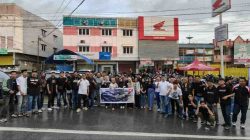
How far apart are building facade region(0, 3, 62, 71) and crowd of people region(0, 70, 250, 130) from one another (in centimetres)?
2414

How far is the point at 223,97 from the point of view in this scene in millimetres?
13203

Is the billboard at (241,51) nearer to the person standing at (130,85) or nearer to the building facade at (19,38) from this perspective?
the building facade at (19,38)

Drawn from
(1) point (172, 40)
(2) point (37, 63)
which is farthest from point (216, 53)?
(2) point (37, 63)

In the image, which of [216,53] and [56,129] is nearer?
[56,129]

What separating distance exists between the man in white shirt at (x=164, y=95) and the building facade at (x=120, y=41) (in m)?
35.0

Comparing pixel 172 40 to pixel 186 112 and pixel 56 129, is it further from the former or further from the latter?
pixel 56 129

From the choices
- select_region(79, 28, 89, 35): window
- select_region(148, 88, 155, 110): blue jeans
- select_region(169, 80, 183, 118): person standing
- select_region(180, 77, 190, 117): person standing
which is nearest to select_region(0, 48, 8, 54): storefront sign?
select_region(79, 28, 89, 35): window

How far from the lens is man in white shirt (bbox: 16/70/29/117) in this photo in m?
14.3

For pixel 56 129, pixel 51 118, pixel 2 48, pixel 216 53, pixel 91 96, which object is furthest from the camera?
pixel 216 53

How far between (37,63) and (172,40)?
759 inches

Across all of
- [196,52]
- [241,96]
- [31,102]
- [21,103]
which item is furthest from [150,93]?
[196,52]

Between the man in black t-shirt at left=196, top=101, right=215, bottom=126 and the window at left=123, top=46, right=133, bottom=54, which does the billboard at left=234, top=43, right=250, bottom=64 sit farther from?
the man in black t-shirt at left=196, top=101, right=215, bottom=126

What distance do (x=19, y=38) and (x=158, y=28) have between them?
19437 millimetres

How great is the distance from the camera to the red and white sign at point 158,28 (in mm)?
53781
